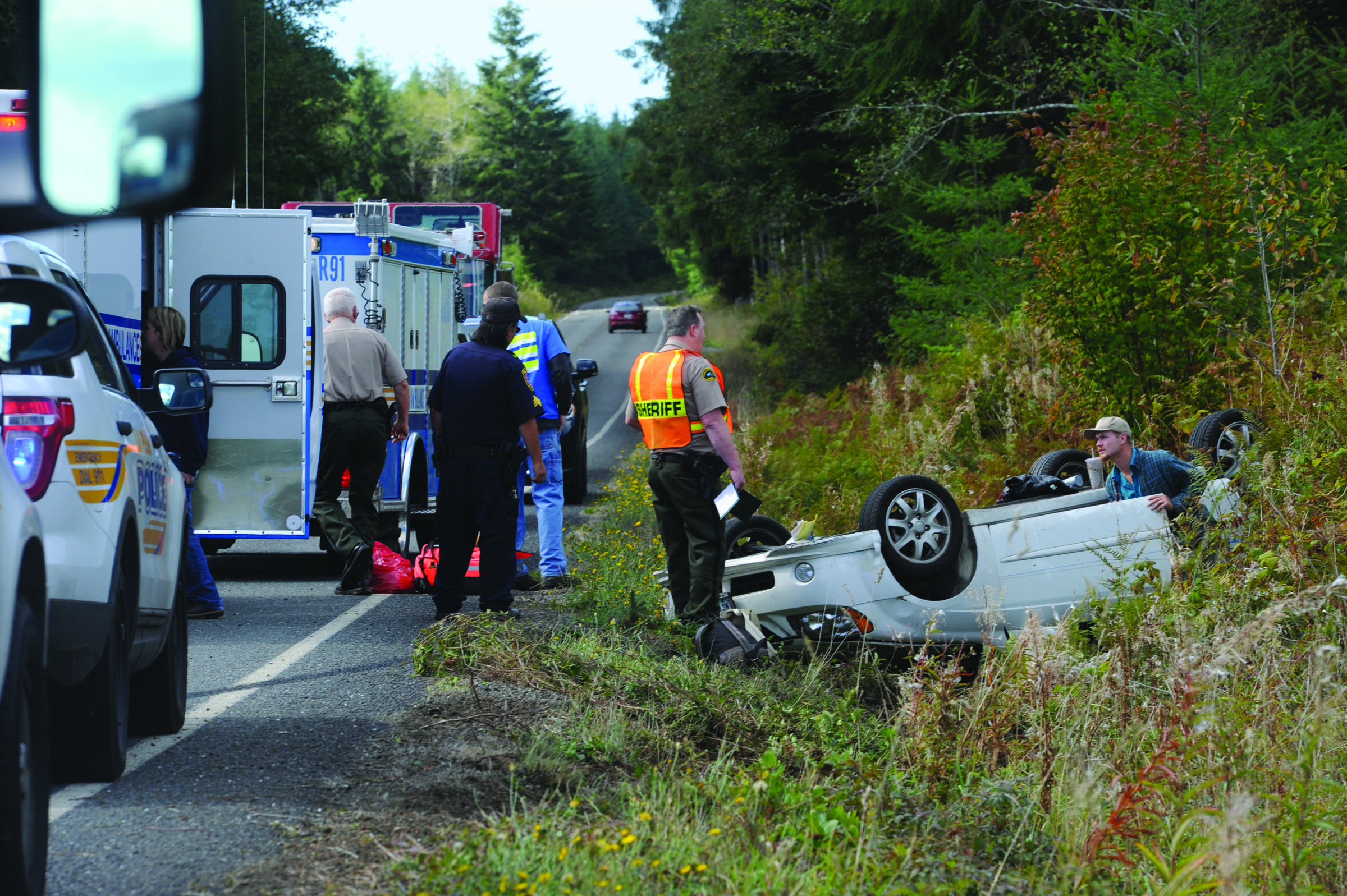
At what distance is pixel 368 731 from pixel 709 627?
2.07 metres

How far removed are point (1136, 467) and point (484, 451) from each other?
12.5 ft

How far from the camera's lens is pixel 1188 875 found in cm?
396

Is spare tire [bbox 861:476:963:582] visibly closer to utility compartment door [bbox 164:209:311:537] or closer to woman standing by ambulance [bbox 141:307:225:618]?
woman standing by ambulance [bbox 141:307:225:618]

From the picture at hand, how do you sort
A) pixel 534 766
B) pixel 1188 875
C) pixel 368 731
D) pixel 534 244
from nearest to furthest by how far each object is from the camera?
pixel 1188 875 → pixel 534 766 → pixel 368 731 → pixel 534 244

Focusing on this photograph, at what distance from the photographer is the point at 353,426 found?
948 centimetres

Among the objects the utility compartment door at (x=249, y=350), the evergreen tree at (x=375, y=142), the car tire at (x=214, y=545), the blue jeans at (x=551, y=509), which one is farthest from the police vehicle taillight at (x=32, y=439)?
the evergreen tree at (x=375, y=142)

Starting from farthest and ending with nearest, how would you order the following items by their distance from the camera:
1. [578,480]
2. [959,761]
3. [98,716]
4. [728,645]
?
[578,480], [728,645], [959,761], [98,716]

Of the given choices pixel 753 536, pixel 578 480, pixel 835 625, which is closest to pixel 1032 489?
pixel 753 536

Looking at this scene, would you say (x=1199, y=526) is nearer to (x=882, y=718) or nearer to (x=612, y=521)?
(x=882, y=718)


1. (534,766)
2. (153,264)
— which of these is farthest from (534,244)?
(534,766)

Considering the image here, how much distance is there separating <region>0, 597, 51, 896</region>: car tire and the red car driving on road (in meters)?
→ 58.5

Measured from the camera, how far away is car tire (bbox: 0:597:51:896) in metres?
3.11

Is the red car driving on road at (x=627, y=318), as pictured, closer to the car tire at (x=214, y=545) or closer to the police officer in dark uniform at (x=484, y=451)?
the car tire at (x=214, y=545)

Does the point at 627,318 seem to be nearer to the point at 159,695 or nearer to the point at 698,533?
the point at 698,533
